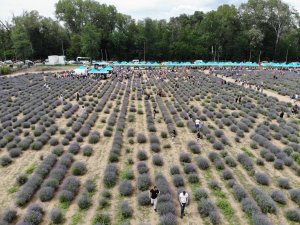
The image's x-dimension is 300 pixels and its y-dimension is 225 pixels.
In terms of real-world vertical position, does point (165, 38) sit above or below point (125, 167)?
above

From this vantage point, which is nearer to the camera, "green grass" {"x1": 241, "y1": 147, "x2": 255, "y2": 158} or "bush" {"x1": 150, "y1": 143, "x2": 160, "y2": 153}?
"green grass" {"x1": 241, "y1": 147, "x2": 255, "y2": 158}

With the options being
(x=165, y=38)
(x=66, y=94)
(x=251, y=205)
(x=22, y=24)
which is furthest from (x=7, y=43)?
(x=251, y=205)

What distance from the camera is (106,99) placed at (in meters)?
36.7

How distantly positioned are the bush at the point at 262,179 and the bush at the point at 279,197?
51.7 inches

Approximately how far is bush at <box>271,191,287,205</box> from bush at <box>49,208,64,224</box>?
9321 millimetres

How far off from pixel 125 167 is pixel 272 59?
326 feet

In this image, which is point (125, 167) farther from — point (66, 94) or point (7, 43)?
→ point (7, 43)

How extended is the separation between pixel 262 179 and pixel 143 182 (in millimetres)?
6037

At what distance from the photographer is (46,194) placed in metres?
13.4

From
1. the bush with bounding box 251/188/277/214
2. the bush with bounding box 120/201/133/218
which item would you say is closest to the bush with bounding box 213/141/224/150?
the bush with bounding box 251/188/277/214

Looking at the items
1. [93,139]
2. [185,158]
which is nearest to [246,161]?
[185,158]

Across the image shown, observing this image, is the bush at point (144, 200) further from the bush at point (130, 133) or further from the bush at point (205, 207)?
the bush at point (130, 133)

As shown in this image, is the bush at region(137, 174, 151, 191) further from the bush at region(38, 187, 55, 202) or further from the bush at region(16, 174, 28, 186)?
the bush at region(16, 174, 28, 186)

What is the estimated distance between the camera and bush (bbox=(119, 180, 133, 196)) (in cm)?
1378
